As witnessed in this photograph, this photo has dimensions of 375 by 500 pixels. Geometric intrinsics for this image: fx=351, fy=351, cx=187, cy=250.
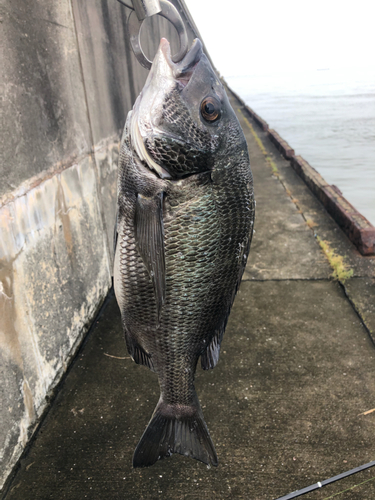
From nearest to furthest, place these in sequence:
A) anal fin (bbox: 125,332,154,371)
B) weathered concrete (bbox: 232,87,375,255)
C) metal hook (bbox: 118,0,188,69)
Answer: metal hook (bbox: 118,0,188,69) → anal fin (bbox: 125,332,154,371) → weathered concrete (bbox: 232,87,375,255)

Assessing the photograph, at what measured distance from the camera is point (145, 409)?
Result: 9.18 feet

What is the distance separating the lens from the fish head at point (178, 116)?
1506mm

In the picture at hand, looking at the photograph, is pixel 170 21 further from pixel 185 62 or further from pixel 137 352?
pixel 137 352

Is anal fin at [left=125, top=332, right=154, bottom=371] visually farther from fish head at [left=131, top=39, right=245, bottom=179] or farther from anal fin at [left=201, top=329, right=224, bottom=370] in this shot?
fish head at [left=131, top=39, right=245, bottom=179]

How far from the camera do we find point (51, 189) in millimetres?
2793

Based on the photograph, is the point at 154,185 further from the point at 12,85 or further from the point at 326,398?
the point at 326,398

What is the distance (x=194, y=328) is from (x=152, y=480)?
124 cm

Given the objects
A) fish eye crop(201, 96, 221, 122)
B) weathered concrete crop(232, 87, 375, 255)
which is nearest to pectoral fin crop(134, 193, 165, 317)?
fish eye crop(201, 96, 221, 122)

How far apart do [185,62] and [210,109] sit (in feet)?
0.72

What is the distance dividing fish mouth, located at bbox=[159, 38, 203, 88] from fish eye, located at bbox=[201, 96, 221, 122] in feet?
0.39

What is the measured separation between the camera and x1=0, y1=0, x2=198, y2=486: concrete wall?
88.8 inches

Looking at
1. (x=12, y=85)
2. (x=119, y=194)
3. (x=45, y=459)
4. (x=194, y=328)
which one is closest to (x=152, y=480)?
(x=45, y=459)

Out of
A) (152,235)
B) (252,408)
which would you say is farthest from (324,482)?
(152,235)

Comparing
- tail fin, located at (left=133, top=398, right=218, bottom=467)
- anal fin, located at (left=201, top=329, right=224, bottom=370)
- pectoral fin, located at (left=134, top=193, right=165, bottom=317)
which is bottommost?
tail fin, located at (left=133, top=398, right=218, bottom=467)
